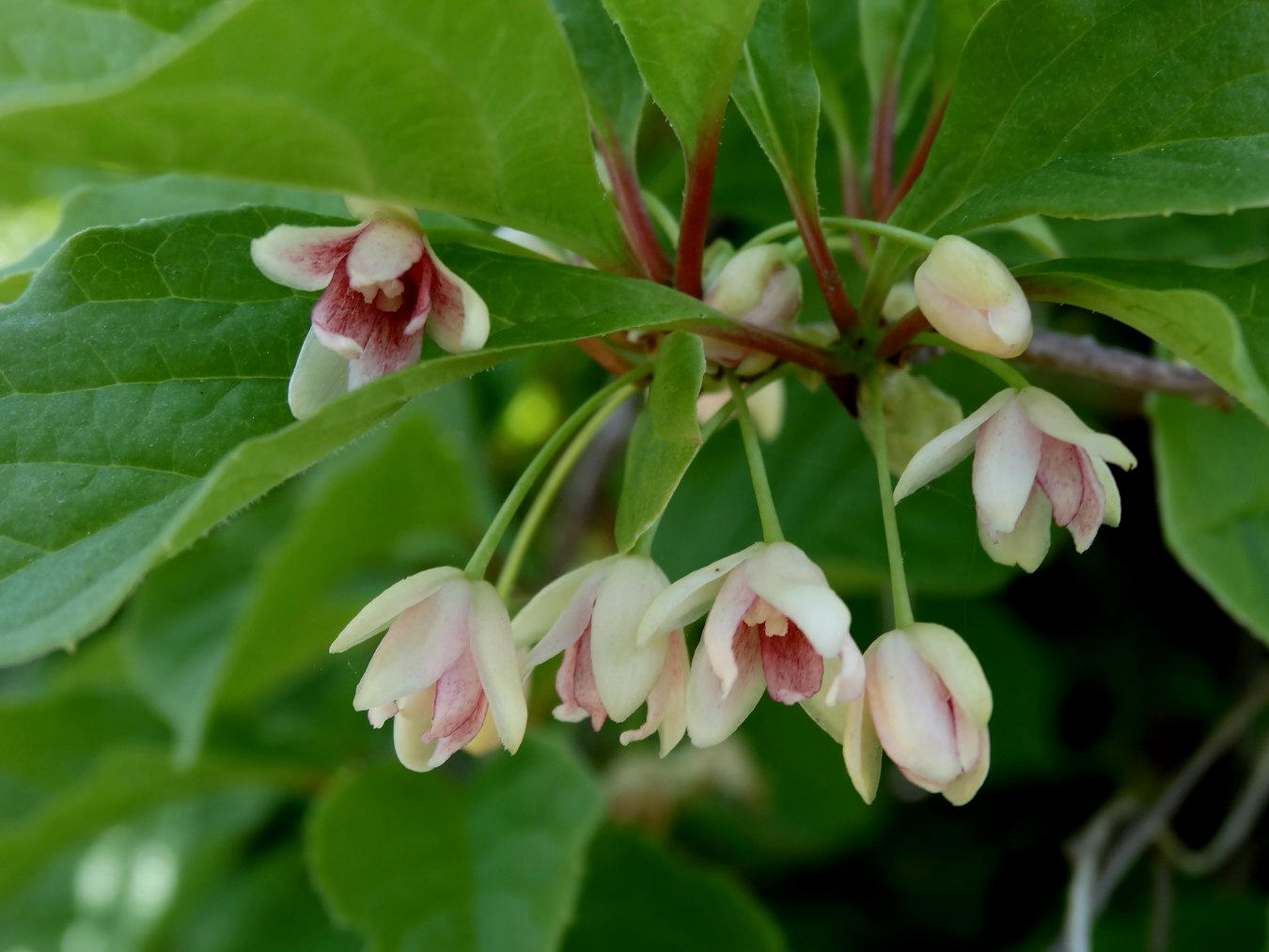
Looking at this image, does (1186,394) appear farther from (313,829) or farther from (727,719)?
(313,829)

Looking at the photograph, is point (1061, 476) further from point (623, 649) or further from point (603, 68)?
point (603, 68)

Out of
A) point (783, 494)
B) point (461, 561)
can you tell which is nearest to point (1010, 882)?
point (783, 494)

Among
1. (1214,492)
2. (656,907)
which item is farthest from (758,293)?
(656,907)

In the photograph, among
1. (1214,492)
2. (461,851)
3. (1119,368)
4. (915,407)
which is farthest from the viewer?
(461,851)

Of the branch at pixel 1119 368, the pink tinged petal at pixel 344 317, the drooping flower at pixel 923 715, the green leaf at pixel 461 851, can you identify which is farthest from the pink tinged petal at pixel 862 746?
the green leaf at pixel 461 851

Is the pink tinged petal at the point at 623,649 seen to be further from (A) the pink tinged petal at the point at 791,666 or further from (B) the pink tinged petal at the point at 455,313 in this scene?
(B) the pink tinged petal at the point at 455,313

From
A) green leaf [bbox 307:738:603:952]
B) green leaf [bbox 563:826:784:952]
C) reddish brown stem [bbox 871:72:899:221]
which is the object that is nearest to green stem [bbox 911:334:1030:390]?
reddish brown stem [bbox 871:72:899:221]

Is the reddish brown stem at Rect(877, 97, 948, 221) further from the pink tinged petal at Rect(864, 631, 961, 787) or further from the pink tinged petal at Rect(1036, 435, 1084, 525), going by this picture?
the pink tinged petal at Rect(864, 631, 961, 787)
